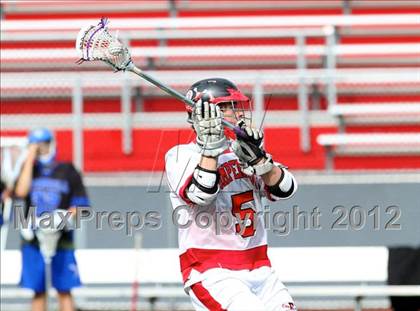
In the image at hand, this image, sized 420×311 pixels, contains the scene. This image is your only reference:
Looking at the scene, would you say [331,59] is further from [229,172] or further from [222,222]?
[222,222]

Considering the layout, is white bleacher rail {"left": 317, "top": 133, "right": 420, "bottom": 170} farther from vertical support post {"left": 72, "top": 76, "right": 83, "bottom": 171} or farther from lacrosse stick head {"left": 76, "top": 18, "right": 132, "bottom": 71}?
lacrosse stick head {"left": 76, "top": 18, "right": 132, "bottom": 71}

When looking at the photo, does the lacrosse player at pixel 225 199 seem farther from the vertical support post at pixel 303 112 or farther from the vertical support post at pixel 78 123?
the vertical support post at pixel 303 112

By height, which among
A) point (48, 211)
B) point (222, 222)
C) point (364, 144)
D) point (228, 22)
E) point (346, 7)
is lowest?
point (222, 222)

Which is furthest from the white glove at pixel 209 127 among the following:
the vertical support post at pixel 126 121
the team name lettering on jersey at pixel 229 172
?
the vertical support post at pixel 126 121

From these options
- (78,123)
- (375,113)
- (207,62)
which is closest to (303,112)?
(375,113)

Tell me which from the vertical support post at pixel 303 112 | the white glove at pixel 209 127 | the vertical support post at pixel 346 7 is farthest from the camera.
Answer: the vertical support post at pixel 346 7

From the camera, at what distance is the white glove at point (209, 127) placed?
4648 mm

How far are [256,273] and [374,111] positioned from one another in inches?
197

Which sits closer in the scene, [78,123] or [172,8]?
[78,123]

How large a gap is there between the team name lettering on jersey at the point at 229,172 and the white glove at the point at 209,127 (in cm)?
29

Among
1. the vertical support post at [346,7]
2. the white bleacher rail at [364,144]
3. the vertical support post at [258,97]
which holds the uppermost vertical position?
the vertical support post at [346,7]

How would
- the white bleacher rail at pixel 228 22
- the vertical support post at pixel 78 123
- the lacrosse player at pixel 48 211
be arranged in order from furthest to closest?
the white bleacher rail at pixel 228 22 < the vertical support post at pixel 78 123 < the lacrosse player at pixel 48 211

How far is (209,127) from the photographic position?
4.66m

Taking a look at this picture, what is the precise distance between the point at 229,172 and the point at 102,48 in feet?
2.60
